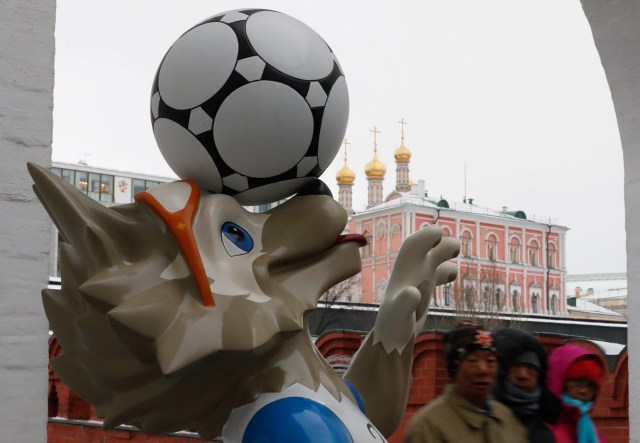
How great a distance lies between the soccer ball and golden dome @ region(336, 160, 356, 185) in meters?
64.7

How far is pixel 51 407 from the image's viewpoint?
756 centimetres

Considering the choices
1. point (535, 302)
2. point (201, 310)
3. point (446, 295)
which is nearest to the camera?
point (201, 310)

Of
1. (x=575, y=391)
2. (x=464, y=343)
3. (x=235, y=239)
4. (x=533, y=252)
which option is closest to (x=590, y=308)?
(x=533, y=252)

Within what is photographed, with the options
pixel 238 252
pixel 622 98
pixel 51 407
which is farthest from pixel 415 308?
pixel 51 407

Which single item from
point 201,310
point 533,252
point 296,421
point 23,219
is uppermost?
point 533,252

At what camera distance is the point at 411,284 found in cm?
313

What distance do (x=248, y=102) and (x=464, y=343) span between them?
2.93 ft

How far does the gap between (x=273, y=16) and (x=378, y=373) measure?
3.73 feet

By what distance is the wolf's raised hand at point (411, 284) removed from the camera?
304 cm

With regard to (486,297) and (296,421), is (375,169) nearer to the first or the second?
(486,297)

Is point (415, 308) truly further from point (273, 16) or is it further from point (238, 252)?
point (273, 16)

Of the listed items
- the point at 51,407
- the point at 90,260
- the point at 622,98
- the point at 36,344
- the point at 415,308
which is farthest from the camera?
the point at 51,407

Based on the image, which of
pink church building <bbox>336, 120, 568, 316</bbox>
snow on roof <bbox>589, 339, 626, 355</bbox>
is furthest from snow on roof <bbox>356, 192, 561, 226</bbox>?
snow on roof <bbox>589, 339, 626, 355</bbox>

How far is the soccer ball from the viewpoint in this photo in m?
2.67
